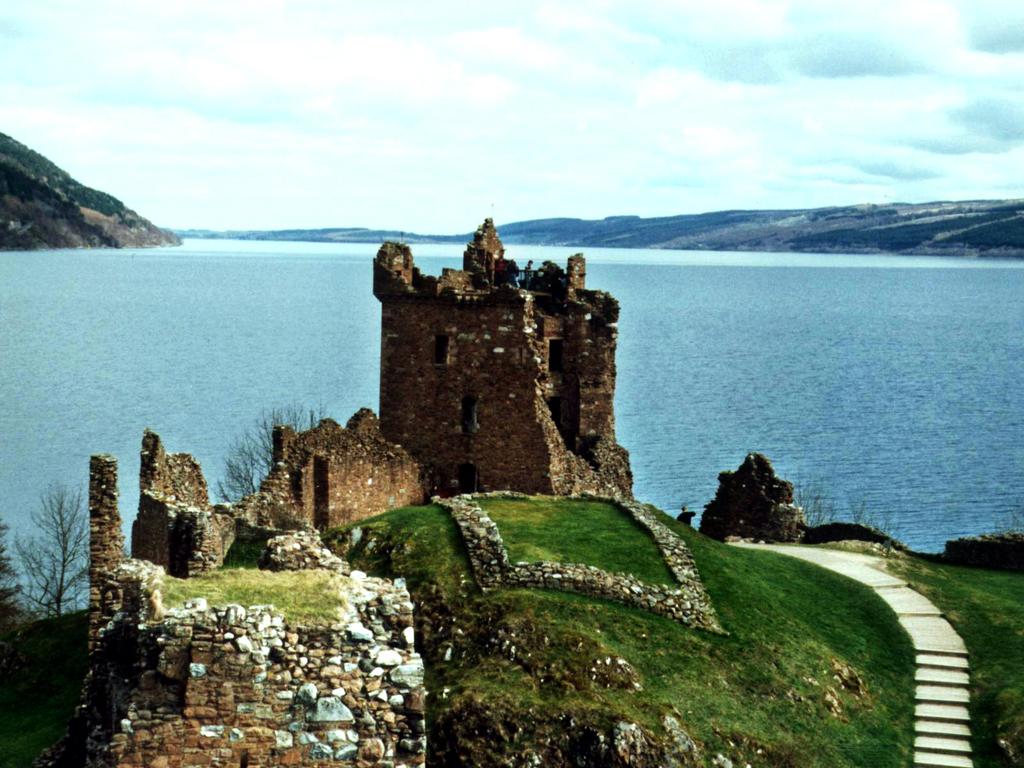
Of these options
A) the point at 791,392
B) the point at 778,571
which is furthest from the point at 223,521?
the point at 791,392

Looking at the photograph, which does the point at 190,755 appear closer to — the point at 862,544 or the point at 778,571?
the point at 778,571

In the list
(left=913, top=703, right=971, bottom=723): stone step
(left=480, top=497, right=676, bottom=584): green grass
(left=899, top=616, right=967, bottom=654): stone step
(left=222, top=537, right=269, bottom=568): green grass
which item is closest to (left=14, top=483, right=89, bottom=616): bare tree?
(left=222, top=537, right=269, bottom=568): green grass

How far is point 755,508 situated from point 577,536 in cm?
1822

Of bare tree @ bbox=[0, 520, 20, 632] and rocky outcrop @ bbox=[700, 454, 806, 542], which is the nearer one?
rocky outcrop @ bbox=[700, 454, 806, 542]

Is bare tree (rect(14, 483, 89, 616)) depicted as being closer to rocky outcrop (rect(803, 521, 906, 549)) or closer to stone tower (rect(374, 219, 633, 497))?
stone tower (rect(374, 219, 633, 497))

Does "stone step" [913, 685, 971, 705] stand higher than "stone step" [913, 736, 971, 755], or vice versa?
"stone step" [913, 685, 971, 705]

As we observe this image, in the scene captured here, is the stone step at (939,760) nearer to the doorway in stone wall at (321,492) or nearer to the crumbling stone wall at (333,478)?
the crumbling stone wall at (333,478)

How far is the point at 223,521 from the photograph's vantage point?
32.6m

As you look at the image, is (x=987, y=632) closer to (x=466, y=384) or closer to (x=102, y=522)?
(x=466, y=384)

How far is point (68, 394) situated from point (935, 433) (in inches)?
3124

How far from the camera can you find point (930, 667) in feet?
104

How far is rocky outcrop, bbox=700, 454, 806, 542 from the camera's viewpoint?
48219mm

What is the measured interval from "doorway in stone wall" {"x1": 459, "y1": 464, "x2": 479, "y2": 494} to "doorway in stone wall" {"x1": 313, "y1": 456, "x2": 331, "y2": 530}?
6185mm

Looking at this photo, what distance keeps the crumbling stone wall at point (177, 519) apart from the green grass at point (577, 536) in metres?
6.28
